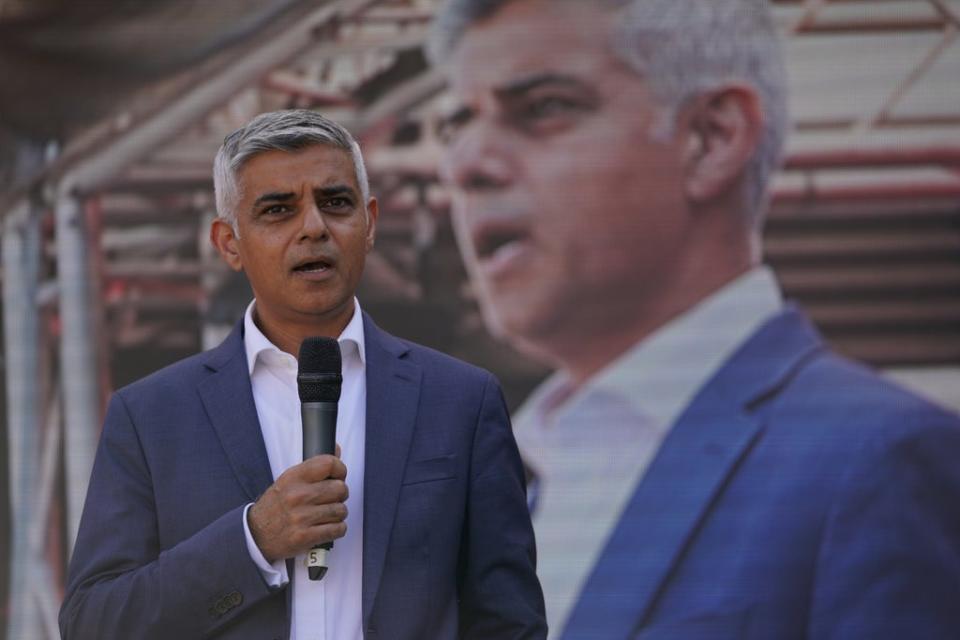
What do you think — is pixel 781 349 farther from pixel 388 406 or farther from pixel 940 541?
pixel 388 406

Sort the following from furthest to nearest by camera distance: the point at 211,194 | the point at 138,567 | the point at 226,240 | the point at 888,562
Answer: the point at 211,194, the point at 888,562, the point at 226,240, the point at 138,567

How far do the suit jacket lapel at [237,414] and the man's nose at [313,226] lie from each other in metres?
0.18

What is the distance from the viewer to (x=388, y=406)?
136 cm

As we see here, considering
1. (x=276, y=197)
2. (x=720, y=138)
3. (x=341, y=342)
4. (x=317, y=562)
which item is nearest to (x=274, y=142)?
(x=276, y=197)

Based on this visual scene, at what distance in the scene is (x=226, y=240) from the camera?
1394mm

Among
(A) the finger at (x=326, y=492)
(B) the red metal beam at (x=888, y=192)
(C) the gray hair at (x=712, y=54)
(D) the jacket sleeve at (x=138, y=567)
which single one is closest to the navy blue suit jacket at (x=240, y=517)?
(D) the jacket sleeve at (x=138, y=567)

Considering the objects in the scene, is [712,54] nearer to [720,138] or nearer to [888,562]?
[720,138]

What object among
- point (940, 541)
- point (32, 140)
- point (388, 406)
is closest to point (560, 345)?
point (940, 541)

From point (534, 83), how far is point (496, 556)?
2.13 meters

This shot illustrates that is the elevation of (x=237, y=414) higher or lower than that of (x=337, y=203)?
lower

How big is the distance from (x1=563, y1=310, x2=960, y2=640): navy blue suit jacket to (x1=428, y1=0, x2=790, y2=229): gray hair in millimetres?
444

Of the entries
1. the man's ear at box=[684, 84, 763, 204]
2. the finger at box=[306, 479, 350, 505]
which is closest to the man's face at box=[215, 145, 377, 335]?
the finger at box=[306, 479, 350, 505]

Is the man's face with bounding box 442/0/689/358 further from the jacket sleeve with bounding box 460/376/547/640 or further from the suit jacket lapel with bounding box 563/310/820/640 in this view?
the jacket sleeve with bounding box 460/376/547/640

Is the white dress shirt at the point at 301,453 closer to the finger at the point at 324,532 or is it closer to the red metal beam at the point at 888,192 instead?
the finger at the point at 324,532
